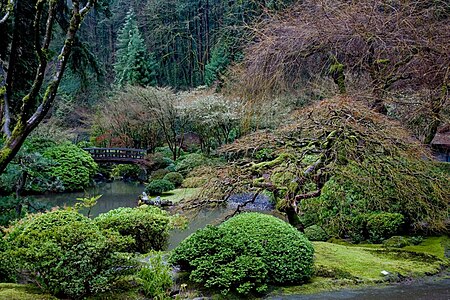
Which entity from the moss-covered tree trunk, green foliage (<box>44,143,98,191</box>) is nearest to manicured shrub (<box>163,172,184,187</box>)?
green foliage (<box>44,143,98,191</box>)

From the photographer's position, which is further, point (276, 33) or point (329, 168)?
point (276, 33)

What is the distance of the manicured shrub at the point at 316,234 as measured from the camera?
8734 millimetres

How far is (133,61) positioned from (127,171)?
865 centimetres

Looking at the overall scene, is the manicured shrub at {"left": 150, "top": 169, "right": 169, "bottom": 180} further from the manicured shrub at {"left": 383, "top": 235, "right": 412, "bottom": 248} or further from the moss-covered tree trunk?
the moss-covered tree trunk

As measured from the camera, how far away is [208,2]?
109 ft

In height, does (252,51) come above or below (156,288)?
above

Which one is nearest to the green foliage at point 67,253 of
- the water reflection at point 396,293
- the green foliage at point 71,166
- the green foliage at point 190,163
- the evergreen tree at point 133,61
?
the water reflection at point 396,293

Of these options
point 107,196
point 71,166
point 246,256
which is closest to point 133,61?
point 71,166

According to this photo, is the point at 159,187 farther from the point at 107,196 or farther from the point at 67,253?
the point at 67,253

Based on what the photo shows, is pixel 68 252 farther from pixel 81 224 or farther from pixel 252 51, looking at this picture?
pixel 252 51

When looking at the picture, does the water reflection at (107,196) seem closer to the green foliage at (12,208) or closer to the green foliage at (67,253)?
the green foliage at (12,208)

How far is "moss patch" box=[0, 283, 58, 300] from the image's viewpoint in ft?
15.1

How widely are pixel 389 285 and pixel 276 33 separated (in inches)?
232

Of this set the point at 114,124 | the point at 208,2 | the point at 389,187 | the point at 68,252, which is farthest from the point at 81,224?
the point at 208,2
